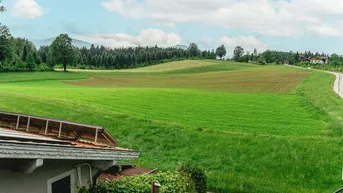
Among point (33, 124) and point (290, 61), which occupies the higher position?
point (290, 61)

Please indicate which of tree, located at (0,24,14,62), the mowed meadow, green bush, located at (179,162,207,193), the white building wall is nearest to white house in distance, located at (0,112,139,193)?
the white building wall

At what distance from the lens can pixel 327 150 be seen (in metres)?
19.0

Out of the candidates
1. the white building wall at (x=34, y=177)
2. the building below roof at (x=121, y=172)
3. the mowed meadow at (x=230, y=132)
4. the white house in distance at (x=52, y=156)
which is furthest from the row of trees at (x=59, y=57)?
the white building wall at (x=34, y=177)

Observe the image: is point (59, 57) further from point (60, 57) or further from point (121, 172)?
point (121, 172)

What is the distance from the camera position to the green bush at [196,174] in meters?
11.5

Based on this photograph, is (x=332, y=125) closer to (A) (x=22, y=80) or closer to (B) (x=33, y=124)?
(B) (x=33, y=124)

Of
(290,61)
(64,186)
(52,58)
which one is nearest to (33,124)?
(64,186)

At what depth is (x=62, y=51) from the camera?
92188 millimetres

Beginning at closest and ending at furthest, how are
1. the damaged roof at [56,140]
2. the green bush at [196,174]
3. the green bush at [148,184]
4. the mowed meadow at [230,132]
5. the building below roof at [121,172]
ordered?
the damaged roof at [56,140]
the green bush at [148,184]
the green bush at [196,174]
the building below roof at [121,172]
the mowed meadow at [230,132]

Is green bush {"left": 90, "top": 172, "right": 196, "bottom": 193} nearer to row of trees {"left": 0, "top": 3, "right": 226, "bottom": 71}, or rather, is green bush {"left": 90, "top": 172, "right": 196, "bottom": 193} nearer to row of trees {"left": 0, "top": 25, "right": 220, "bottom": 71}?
row of trees {"left": 0, "top": 3, "right": 226, "bottom": 71}

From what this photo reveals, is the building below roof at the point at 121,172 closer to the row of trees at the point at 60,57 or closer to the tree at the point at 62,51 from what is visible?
the row of trees at the point at 60,57

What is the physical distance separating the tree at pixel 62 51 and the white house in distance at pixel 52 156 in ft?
281

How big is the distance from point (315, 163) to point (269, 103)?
1743cm

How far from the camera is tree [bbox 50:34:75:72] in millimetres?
91750
